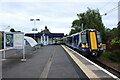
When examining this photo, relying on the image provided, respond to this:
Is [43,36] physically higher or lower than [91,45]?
higher

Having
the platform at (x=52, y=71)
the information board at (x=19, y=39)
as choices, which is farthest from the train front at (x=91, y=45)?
the platform at (x=52, y=71)

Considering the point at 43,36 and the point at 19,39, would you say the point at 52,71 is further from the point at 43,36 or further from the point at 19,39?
the point at 43,36

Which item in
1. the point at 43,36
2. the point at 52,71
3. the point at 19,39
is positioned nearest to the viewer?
the point at 52,71

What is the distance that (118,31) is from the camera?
37.5 metres

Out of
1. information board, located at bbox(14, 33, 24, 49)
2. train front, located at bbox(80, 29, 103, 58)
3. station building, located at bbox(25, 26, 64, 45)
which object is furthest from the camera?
station building, located at bbox(25, 26, 64, 45)

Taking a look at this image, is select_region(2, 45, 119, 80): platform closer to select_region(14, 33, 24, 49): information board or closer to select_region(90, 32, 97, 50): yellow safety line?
select_region(14, 33, 24, 49): information board

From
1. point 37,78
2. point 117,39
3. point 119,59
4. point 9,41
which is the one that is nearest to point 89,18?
point 9,41

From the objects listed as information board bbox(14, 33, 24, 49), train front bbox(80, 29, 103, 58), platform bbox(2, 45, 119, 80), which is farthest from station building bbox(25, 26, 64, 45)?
platform bbox(2, 45, 119, 80)

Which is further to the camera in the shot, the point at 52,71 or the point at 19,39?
the point at 19,39

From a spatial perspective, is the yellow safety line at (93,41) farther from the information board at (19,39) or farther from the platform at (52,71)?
the platform at (52,71)

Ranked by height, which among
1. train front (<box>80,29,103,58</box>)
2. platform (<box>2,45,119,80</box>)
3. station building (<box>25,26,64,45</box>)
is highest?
station building (<box>25,26,64,45</box>)

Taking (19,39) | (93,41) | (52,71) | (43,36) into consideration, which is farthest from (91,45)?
(43,36)

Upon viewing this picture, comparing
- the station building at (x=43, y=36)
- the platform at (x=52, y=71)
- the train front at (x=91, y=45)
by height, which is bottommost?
the platform at (x=52, y=71)

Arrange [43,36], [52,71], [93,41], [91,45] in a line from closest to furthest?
[52,71] → [93,41] → [91,45] → [43,36]
